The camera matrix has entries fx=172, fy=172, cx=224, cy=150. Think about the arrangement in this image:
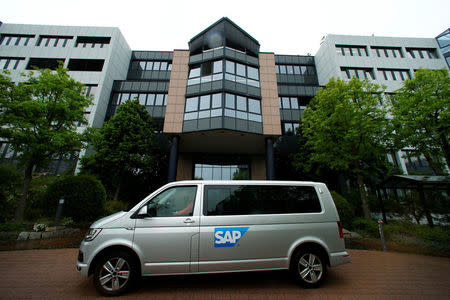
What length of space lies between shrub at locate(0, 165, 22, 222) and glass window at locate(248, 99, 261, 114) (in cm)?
1639

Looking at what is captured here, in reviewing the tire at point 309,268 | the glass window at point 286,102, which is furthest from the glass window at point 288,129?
the tire at point 309,268

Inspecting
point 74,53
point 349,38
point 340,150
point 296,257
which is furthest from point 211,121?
point 349,38

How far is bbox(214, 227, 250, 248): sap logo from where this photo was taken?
334 cm

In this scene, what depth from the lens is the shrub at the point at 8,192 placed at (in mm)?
8680

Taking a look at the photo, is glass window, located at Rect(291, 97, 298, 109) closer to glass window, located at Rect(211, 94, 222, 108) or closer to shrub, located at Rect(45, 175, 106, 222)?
glass window, located at Rect(211, 94, 222, 108)

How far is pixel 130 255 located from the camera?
10.6 ft

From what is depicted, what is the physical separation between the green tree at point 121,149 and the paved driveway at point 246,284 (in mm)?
9047

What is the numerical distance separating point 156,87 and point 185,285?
2296 cm

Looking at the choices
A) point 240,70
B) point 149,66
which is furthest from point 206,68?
point 149,66

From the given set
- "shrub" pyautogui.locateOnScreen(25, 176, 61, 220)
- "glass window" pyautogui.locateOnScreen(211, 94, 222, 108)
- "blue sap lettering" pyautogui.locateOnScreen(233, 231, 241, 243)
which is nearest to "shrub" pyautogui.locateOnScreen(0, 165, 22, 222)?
"shrub" pyautogui.locateOnScreen(25, 176, 61, 220)

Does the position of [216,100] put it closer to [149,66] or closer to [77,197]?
[77,197]

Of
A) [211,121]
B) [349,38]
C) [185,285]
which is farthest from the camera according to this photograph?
[349,38]

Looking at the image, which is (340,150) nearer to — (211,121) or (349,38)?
(211,121)

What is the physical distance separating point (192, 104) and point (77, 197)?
34.8 ft
